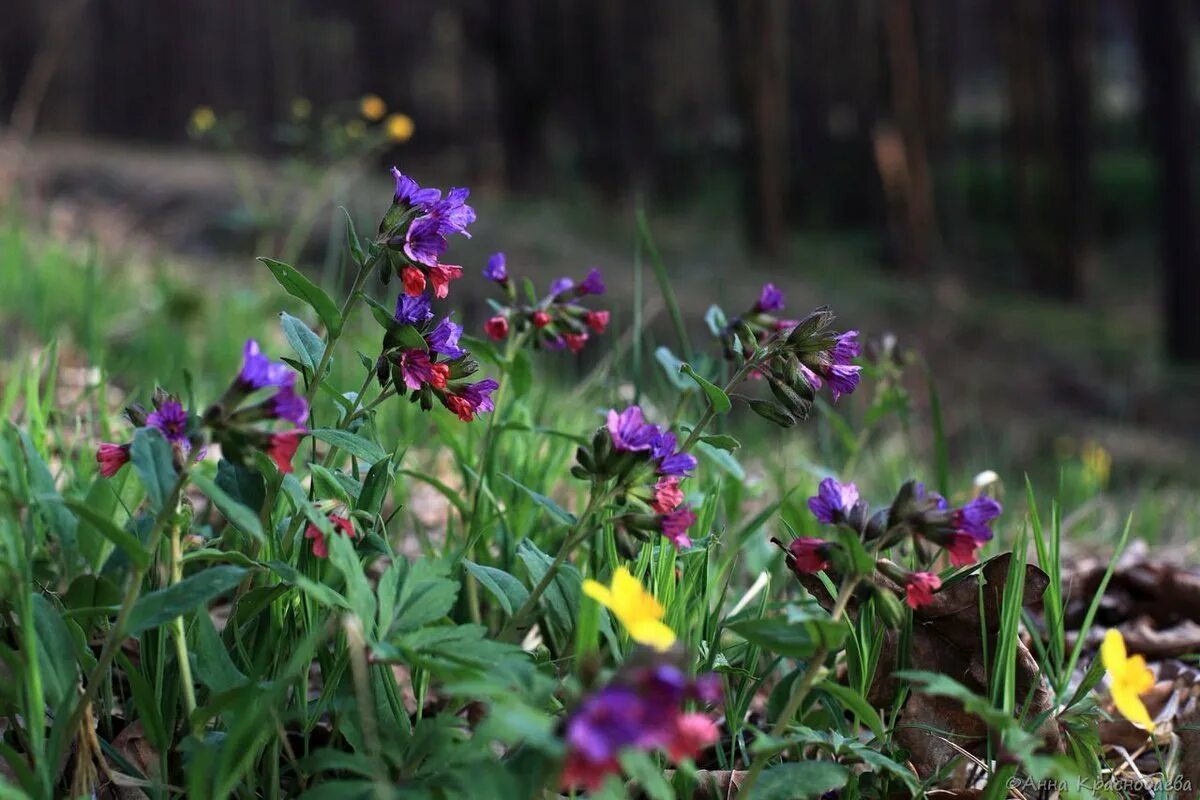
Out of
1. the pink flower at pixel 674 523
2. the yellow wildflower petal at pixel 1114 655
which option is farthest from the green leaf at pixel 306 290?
the yellow wildflower petal at pixel 1114 655

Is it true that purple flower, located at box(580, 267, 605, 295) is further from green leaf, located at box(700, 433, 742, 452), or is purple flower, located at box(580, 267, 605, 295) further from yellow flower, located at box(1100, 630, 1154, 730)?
yellow flower, located at box(1100, 630, 1154, 730)

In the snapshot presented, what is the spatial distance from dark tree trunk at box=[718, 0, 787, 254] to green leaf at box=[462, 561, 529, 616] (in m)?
9.21

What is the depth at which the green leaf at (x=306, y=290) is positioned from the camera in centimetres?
101

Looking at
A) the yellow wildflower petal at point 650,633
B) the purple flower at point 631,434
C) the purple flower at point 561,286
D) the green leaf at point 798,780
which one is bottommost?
Answer: the green leaf at point 798,780

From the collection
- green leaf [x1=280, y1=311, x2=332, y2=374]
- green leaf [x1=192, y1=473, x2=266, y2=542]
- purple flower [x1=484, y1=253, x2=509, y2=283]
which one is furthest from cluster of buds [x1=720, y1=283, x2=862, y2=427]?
green leaf [x1=192, y1=473, x2=266, y2=542]

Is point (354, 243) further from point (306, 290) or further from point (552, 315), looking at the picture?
point (552, 315)

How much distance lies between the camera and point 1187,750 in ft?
4.18

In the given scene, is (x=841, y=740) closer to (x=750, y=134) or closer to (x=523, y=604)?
(x=523, y=604)

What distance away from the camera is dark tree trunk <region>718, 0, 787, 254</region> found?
964 cm

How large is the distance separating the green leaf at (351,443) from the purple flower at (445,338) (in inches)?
4.3

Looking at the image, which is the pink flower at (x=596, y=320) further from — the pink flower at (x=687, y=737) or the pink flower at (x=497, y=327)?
the pink flower at (x=687, y=737)

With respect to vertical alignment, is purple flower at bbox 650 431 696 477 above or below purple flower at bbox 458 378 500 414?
below

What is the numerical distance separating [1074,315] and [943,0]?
27.5 ft

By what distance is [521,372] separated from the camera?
1.45 m
